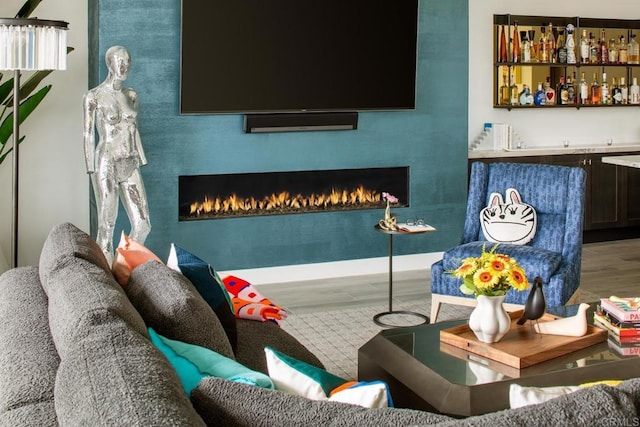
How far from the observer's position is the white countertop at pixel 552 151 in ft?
22.9

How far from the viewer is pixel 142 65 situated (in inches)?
219

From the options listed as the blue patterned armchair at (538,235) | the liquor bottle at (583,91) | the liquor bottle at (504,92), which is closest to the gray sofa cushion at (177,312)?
the blue patterned armchair at (538,235)

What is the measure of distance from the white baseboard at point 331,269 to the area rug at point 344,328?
2.93 ft

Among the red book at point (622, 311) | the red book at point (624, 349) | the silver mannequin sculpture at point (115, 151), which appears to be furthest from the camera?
the silver mannequin sculpture at point (115, 151)

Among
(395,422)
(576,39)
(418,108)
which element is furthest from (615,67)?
(395,422)

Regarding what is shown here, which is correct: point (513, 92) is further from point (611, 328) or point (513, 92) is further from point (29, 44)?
point (29, 44)

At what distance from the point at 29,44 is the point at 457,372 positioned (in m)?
2.43

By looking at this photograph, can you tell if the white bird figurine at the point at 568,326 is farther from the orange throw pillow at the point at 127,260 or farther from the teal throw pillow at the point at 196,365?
the teal throw pillow at the point at 196,365

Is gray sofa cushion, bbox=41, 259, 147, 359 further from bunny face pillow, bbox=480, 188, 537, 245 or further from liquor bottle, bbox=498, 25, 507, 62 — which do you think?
liquor bottle, bbox=498, 25, 507, 62


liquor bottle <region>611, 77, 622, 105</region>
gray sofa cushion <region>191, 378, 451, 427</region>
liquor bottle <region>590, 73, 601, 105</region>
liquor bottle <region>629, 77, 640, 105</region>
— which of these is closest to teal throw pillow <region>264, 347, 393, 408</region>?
gray sofa cushion <region>191, 378, 451, 427</region>

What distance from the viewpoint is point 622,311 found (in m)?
3.27

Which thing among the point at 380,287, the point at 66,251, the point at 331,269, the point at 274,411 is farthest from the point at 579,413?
the point at 331,269

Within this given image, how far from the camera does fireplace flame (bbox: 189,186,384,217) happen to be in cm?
608

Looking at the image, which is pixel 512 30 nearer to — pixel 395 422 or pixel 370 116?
pixel 370 116
